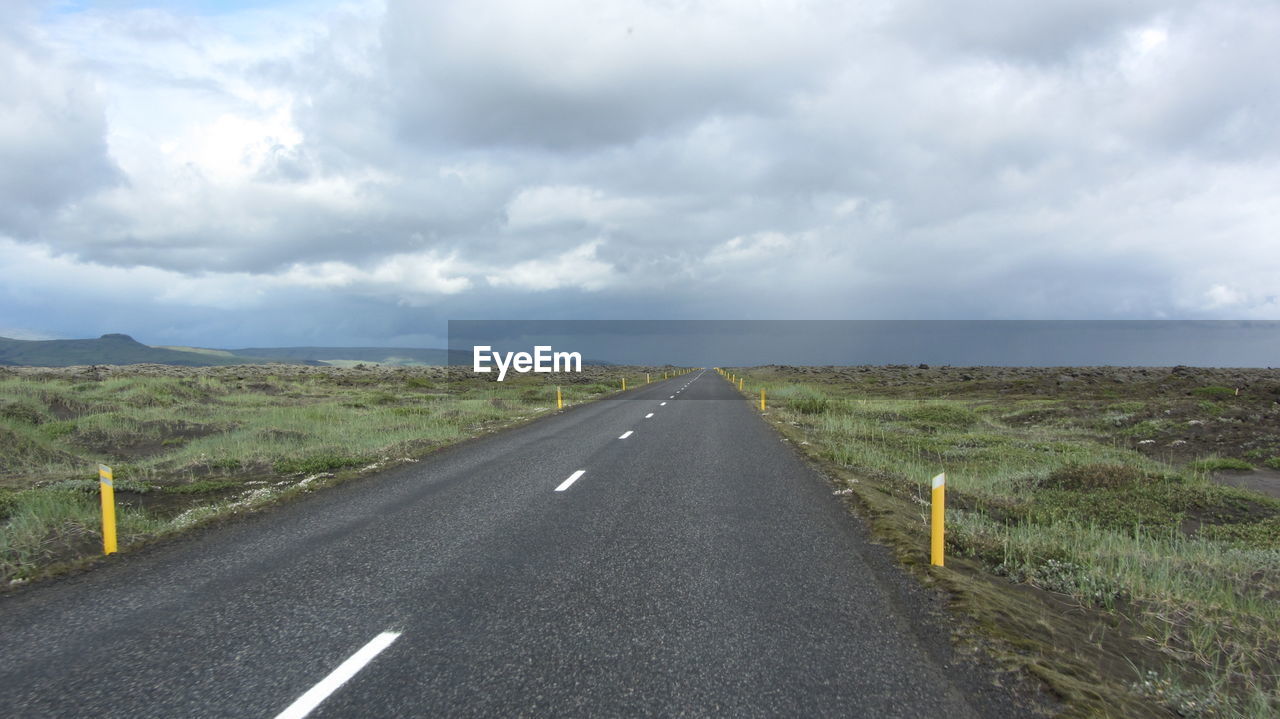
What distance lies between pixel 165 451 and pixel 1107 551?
2042 cm

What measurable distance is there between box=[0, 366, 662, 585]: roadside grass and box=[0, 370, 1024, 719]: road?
1.39 metres

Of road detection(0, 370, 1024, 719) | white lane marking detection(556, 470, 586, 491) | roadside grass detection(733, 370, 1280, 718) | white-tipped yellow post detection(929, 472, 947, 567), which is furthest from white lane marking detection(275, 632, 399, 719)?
white lane marking detection(556, 470, 586, 491)

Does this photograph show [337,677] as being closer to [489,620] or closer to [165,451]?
[489,620]

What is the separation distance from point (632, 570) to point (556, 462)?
696cm

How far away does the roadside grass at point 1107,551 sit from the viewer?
414cm

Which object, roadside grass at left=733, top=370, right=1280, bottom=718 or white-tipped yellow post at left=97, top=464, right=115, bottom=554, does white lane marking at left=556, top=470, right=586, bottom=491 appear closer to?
roadside grass at left=733, top=370, right=1280, bottom=718

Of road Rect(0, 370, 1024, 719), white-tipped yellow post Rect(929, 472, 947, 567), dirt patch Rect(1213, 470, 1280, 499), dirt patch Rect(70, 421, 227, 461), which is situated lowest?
dirt patch Rect(1213, 470, 1280, 499)

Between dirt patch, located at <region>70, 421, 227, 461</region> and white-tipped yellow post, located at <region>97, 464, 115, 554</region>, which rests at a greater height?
white-tipped yellow post, located at <region>97, 464, 115, 554</region>

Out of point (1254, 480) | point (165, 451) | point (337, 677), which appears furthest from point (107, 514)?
point (1254, 480)

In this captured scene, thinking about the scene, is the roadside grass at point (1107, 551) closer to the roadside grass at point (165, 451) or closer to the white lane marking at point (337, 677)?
the white lane marking at point (337, 677)

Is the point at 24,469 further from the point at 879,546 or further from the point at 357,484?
the point at 879,546

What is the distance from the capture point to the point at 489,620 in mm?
4840

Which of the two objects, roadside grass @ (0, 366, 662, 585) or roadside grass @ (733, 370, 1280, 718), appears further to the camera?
roadside grass @ (0, 366, 662, 585)

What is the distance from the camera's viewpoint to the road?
12.4 feet
